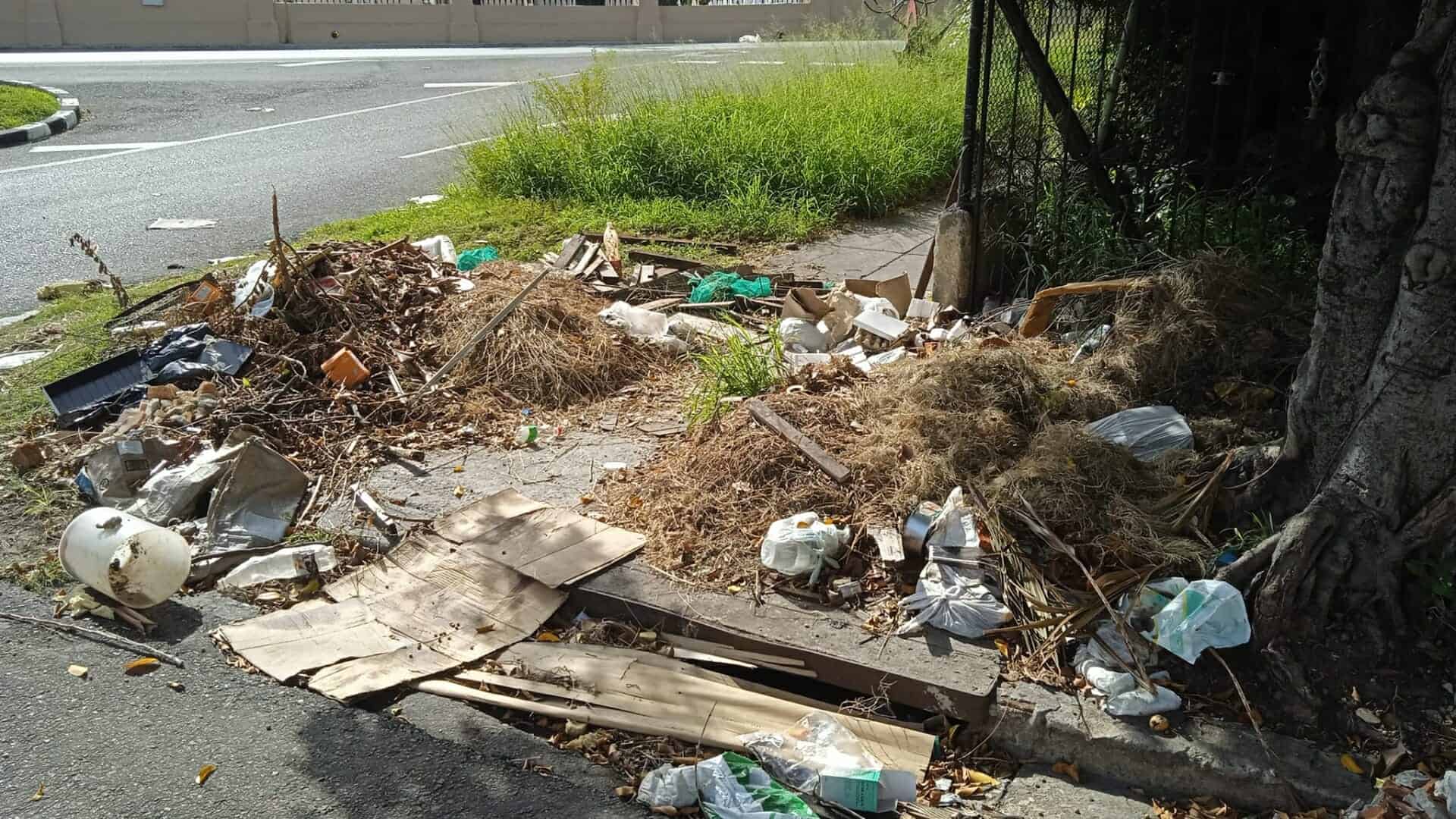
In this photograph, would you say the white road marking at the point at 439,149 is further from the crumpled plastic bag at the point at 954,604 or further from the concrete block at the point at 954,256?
the crumpled plastic bag at the point at 954,604

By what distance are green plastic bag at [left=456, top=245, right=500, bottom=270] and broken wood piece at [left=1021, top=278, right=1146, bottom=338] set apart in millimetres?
3766

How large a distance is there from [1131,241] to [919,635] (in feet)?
10.3

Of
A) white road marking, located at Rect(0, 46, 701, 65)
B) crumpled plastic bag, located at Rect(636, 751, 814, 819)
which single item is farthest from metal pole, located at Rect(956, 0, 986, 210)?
white road marking, located at Rect(0, 46, 701, 65)

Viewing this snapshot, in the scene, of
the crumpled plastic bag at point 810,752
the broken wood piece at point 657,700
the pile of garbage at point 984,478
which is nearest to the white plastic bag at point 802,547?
the pile of garbage at point 984,478

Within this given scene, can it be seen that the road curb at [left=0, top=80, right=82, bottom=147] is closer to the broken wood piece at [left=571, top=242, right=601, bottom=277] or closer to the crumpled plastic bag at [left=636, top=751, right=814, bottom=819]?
the broken wood piece at [left=571, top=242, right=601, bottom=277]

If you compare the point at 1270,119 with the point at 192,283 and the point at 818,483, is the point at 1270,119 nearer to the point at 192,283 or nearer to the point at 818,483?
the point at 818,483

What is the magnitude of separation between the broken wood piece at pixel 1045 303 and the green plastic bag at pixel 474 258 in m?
3.77

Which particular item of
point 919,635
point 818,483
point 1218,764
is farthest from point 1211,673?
point 818,483

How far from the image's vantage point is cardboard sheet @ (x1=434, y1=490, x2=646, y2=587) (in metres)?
4.15

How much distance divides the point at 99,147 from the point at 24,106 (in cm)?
243

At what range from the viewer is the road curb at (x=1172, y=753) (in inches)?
123

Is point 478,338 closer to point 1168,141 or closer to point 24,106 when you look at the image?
point 1168,141

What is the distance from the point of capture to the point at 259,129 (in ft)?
45.8

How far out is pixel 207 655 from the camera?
3.75 metres
